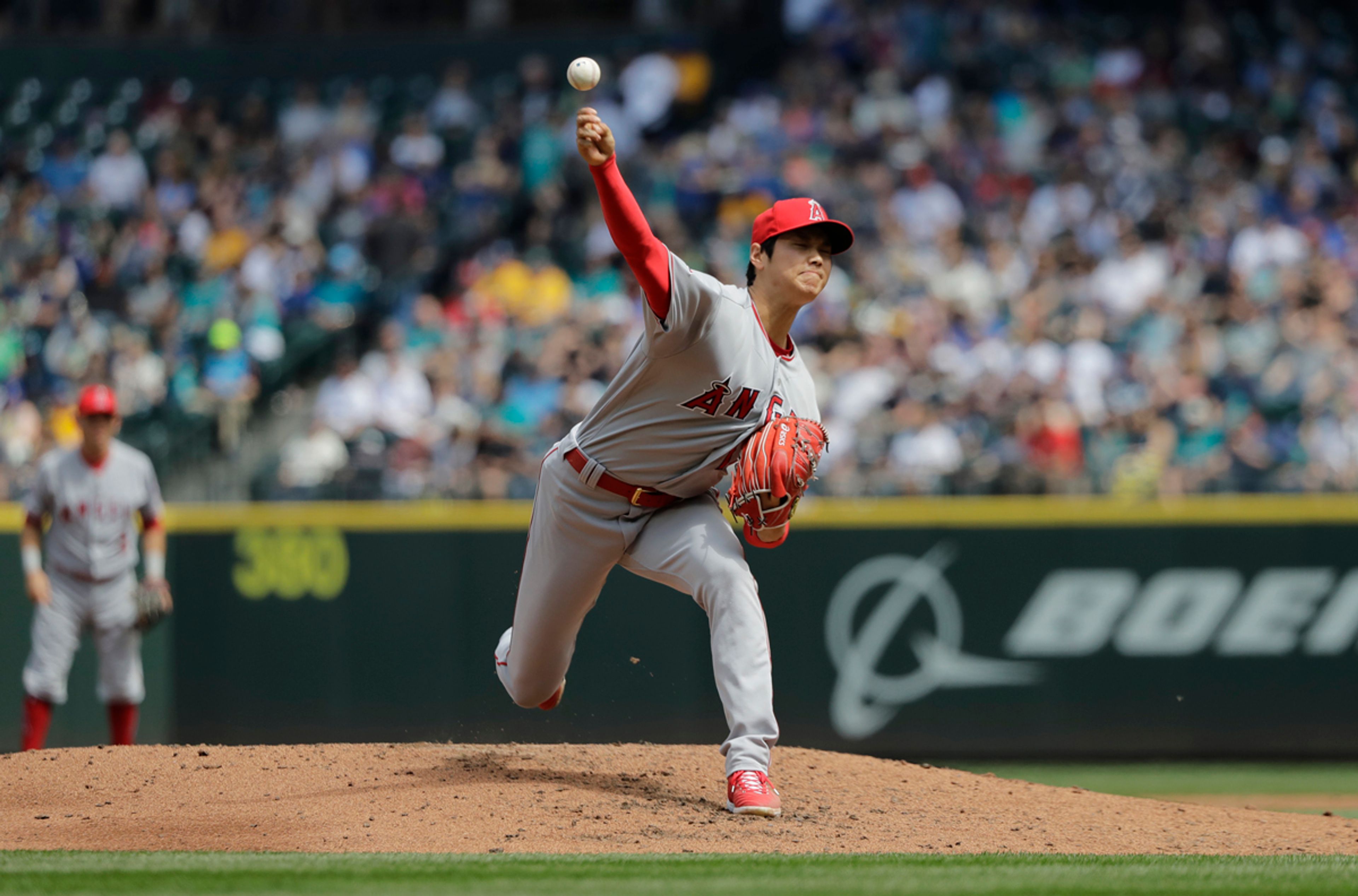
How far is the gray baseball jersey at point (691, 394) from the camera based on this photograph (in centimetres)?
474

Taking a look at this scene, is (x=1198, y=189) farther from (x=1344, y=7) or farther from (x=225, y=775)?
(x=225, y=775)

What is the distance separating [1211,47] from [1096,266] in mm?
3453

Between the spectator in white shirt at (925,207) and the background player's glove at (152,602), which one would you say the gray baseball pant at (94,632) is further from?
the spectator in white shirt at (925,207)

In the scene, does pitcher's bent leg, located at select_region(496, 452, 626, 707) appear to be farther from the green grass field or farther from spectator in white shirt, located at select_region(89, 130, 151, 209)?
spectator in white shirt, located at select_region(89, 130, 151, 209)

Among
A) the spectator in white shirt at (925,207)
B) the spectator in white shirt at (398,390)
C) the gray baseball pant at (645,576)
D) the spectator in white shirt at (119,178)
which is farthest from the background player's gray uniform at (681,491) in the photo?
the spectator in white shirt at (119,178)

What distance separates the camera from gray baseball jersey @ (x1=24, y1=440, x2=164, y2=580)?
7.57 m

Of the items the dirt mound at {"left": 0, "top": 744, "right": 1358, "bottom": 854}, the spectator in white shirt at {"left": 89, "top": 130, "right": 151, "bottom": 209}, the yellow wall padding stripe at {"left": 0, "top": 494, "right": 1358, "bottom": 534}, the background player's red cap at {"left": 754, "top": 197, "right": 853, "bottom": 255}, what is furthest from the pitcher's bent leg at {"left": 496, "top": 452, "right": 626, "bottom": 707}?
the spectator in white shirt at {"left": 89, "top": 130, "right": 151, "bottom": 209}

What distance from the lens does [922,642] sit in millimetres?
9055

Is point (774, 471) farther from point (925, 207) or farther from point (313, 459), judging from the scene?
point (925, 207)

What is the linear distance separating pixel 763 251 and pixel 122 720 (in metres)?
4.35

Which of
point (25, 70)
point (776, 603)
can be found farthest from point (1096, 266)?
point (25, 70)

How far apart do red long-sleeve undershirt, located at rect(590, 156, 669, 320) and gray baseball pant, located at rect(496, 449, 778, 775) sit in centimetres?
82

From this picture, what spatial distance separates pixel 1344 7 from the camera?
14.9 metres

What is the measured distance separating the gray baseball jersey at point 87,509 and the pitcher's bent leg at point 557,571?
9.96 ft
